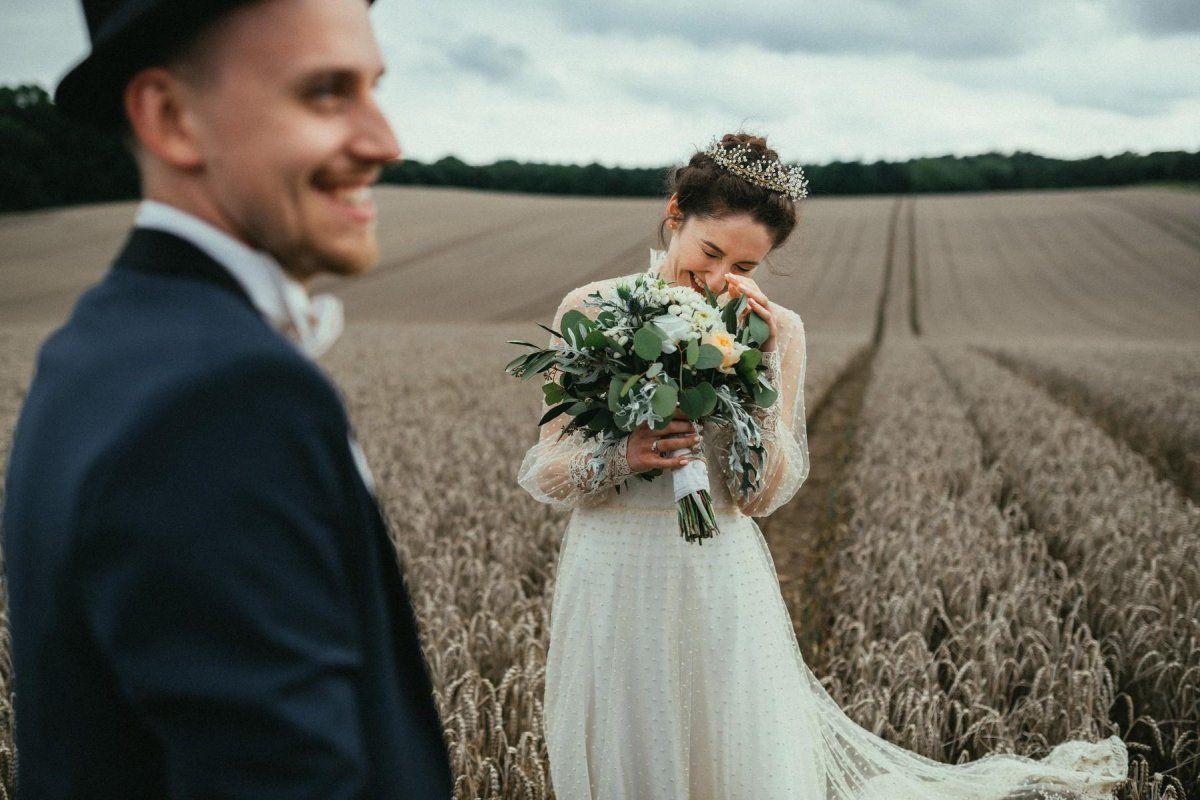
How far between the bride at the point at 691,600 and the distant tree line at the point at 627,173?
5741cm

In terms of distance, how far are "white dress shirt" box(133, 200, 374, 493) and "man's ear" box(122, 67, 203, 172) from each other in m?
0.06

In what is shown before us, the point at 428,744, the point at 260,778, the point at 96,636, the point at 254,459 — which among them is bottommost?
the point at 428,744

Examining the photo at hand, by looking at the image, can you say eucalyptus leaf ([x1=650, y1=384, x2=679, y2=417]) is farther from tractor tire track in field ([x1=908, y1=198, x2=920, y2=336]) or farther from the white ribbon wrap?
tractor tire track in field ([x1=908, y1=198, x2=920, y2=336])

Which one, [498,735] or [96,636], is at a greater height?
[96,636]

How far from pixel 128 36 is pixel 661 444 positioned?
158cm

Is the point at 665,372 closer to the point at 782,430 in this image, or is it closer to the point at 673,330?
the point at 673,330

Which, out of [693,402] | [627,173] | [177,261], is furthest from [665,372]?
[627,173]

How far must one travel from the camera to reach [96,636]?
70 cm

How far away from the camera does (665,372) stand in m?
2.06

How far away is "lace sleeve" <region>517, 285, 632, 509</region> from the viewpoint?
228 centimetres

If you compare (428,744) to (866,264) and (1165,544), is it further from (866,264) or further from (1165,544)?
(866,264)

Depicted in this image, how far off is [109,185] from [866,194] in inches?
2326

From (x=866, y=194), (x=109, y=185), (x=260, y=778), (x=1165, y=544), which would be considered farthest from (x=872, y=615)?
(x=866, y=194)

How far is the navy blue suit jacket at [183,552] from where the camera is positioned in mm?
666
